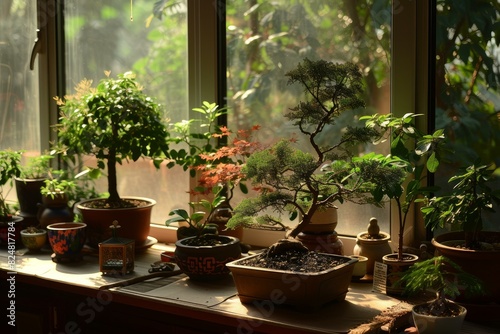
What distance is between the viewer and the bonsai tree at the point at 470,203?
2.06m

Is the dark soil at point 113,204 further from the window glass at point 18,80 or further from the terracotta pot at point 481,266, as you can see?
the terracotta pot at point 481,266

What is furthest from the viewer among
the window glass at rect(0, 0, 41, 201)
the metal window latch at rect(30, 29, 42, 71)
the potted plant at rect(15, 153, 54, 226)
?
the window glass at rect(0, 0, 41, 201)

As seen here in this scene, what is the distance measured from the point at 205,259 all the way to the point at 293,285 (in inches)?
17.9

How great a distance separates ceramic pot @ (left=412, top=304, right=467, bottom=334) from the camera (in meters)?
1.91

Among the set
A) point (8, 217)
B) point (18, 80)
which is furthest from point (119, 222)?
point (18, 80)

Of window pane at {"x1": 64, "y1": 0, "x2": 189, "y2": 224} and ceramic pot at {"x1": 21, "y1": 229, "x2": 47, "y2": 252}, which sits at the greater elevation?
window pane at {"x1": 64, "y1": 0, "x2": 189, "y2": 224}

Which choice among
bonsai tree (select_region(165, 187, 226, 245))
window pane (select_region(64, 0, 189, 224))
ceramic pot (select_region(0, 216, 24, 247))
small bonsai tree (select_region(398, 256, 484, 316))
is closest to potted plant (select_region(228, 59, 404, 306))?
small bonsai tree (select_region(398, 256, 484, 316))

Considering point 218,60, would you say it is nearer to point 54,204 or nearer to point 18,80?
point 54,204

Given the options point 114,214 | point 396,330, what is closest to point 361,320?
point 396,330

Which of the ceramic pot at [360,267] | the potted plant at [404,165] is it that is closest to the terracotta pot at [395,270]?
the potted plant at [404,165]

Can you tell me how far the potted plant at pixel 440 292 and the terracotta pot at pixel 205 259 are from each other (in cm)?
70

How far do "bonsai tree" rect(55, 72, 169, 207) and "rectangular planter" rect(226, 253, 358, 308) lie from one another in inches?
33.8

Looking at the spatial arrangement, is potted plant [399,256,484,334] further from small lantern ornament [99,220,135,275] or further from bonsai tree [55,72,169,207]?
bonsai tree [55,72,169,207]

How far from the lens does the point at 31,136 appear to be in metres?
3.74
